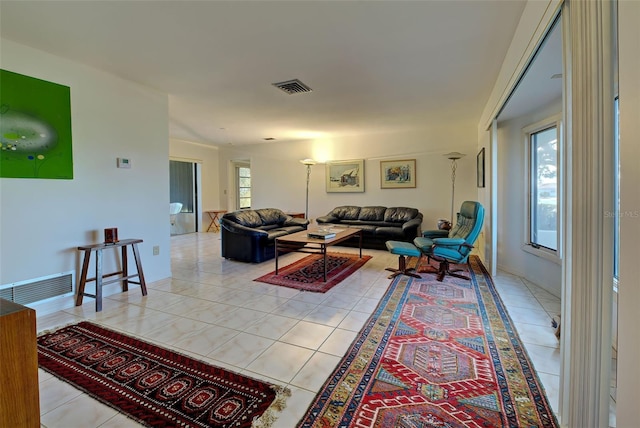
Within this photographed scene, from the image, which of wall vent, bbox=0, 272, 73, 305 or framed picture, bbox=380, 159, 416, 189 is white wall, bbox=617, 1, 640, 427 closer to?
wall vent, bbox=0, 272, 73, 305

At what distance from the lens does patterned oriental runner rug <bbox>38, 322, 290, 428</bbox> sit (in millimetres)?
1430

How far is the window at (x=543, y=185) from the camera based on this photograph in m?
3.28

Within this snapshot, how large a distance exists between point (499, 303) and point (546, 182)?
5.62 ft

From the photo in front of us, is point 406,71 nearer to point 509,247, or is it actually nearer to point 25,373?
point 509,247

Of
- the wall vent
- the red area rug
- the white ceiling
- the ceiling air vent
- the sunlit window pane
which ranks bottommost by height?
the red area rug

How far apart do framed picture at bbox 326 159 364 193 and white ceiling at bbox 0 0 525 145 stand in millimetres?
2491

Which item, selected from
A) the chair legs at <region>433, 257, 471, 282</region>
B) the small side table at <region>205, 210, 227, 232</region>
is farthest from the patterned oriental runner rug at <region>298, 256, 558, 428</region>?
the small side table at <region>205, 210, 227, 232</region>

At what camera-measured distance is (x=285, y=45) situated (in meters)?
2.54

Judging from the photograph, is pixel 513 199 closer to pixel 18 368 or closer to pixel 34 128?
pixel 18 368

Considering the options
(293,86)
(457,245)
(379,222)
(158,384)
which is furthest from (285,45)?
Result: (379,222)

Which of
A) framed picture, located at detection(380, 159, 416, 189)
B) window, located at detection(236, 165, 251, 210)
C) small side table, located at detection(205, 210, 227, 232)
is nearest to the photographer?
framed picture, located at detection(380, 159, 416, 189)

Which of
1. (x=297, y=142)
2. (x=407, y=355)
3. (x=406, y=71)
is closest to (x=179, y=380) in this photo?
(x=407, y=355)

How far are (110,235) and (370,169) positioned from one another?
5085 millimetres

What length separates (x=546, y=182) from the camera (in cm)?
347
